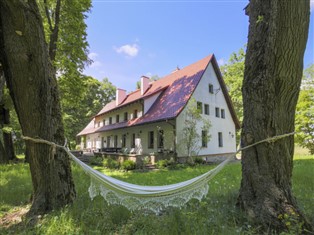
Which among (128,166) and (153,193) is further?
(128,166)

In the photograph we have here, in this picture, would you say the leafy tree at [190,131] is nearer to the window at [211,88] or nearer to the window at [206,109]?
the window at [206,109]

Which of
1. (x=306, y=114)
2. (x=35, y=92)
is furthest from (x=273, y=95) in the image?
(x=306, y=114)

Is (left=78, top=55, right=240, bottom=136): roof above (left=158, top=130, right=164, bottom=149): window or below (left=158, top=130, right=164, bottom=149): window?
above

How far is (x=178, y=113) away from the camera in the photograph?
12.1 meters

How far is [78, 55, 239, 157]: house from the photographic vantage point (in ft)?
42.6

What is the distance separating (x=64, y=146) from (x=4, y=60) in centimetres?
150

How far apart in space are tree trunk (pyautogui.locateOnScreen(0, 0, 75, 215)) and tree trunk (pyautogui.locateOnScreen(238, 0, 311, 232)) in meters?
2.57

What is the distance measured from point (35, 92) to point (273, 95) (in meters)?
3.09

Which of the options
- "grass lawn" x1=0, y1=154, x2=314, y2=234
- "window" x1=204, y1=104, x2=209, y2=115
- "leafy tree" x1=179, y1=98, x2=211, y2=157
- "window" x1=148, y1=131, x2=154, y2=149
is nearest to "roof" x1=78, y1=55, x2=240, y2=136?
"leafy tree" x1=179, y1=98, x2=211, y2=157

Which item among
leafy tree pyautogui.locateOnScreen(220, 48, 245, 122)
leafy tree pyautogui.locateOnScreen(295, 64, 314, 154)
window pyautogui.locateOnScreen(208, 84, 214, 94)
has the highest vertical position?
leafy tree pyautogui.locateOnScreen(220, 48, 245, 122)

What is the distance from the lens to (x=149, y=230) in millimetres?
2361

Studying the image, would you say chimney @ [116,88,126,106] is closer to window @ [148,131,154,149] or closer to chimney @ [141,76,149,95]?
chimney @ [141,76,149,95]

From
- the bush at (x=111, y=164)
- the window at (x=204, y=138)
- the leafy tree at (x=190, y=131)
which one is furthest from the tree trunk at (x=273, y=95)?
the window at (x=204, y=138)

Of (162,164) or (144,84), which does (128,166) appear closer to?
(162,164)
